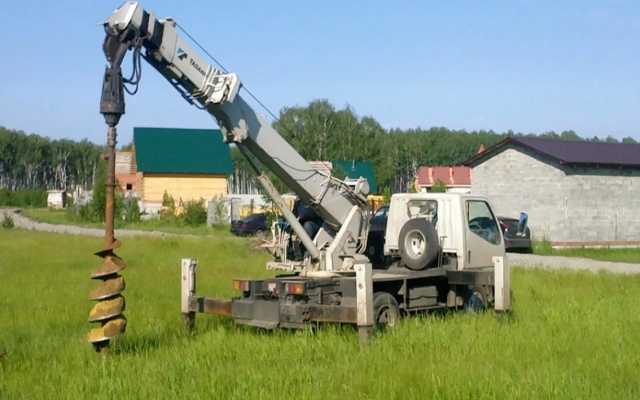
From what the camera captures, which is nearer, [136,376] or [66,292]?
[136,376]

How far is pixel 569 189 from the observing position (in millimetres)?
35719

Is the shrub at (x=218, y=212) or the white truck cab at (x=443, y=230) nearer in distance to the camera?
the white truck cab at (x=443, y=230)

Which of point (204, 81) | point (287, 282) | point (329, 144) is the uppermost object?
point (329, 144)

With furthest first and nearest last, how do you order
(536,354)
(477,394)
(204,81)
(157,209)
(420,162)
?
(420,162) < (157,209) < (204,81) < (536,354) < (477,394)

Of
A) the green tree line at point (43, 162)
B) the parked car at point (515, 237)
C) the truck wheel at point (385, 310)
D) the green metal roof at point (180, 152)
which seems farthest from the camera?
the green tree line at point (43, 162)

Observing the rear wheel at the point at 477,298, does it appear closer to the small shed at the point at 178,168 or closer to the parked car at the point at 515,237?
the parked car at the point at 515,237

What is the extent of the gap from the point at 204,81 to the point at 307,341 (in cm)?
379

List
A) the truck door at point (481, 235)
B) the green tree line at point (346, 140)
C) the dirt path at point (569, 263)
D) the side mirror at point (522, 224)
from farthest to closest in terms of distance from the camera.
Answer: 1. the green tree line at point (346, 140)
2. the side mirror at point (522, 224)
3. the dirt path at point (569, 263)
4. the truck door at point (481, 235)

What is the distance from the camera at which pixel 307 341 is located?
10.8 meters

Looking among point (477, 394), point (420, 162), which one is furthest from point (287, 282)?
point (420, 162)

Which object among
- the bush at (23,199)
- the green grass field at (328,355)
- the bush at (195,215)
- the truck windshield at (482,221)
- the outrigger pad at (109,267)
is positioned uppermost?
the bush at (23,199)

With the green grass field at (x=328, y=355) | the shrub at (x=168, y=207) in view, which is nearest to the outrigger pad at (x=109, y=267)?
the green grass field at (x=328, y=355)

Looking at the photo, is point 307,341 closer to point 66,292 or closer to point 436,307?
point 436,307

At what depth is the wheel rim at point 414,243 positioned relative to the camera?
1325 centimetres
